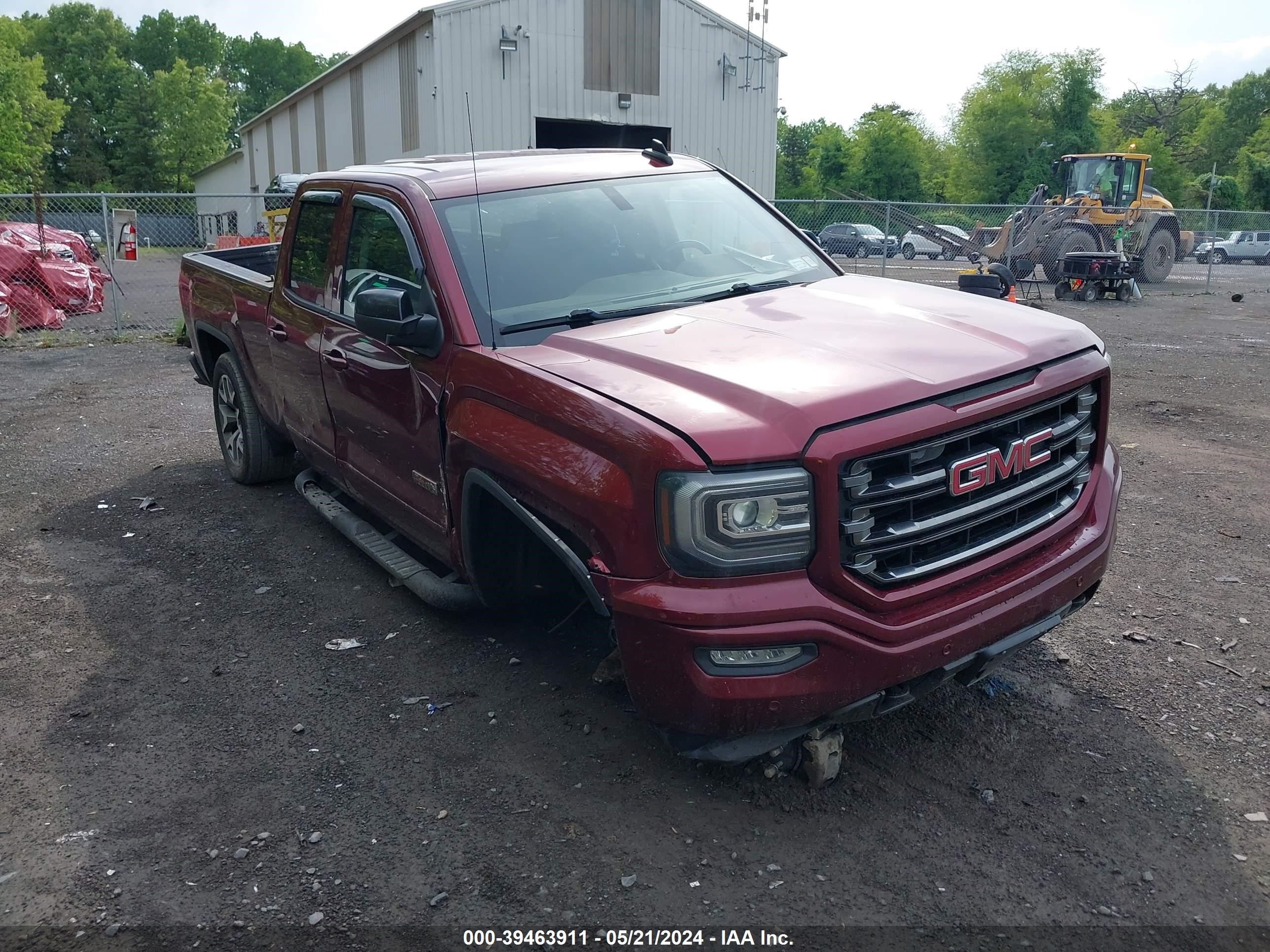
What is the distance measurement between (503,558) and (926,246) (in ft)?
85.9

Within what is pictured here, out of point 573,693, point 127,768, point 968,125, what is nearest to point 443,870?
point 573,693

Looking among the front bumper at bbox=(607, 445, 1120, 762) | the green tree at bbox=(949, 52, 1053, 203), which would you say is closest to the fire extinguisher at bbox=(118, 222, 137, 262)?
the front bumper at bbox=(607, 445, 1120, 762)

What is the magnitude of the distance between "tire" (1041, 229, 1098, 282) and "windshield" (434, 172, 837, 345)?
18638mm

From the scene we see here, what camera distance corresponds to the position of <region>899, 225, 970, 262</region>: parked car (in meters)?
22.0

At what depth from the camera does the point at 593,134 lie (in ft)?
78.7

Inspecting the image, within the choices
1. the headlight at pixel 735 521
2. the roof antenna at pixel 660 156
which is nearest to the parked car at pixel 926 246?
the roof antenna at pixel 660 156

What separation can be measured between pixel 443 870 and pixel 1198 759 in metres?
2.43

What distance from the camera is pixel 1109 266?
20.1m

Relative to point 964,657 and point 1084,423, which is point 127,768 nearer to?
point 964,657

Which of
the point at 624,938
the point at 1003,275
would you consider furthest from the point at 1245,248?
the point at 624,938

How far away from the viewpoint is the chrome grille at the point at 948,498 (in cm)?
283

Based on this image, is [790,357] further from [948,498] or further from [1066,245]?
[1066,245]

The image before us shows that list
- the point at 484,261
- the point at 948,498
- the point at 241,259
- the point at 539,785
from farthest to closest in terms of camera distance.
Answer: the point at 241,259, the point at 484,261, the point at 539,785, the point at 948,498

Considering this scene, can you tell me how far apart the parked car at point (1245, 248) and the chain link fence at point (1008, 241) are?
8096 mm
